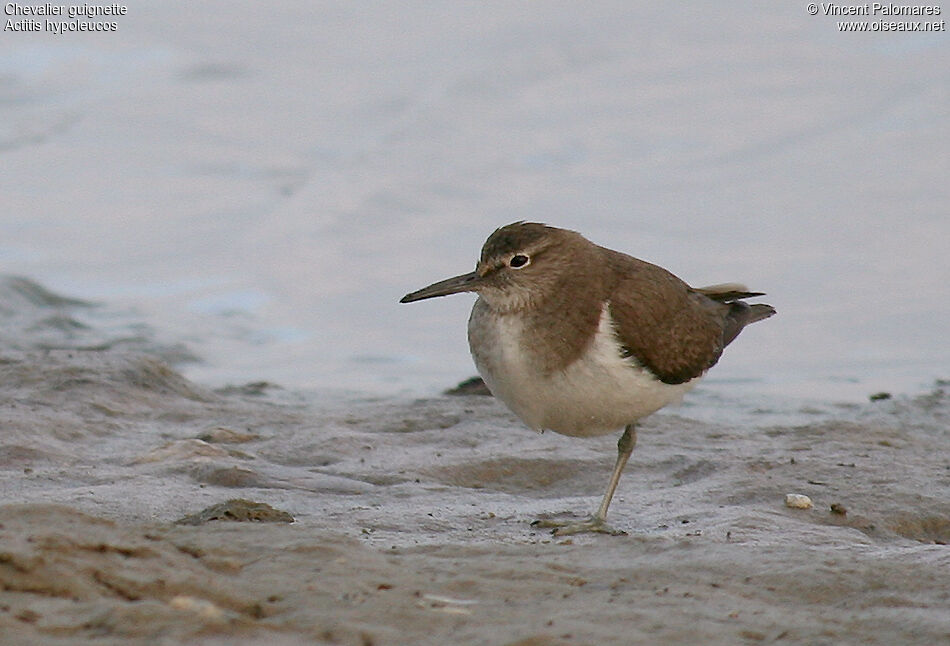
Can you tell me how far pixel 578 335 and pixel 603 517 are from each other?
868 mm

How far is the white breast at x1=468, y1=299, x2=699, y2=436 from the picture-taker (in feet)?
22.3

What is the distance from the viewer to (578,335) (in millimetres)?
6891

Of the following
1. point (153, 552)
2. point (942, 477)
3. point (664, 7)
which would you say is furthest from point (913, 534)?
point (664, 7)

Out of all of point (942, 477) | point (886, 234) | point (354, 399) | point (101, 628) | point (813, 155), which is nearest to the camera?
point (101, 628)

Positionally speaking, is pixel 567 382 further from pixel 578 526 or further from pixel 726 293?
pixel 726 293

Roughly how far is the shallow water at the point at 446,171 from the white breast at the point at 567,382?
427 cm

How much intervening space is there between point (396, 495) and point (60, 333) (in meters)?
5.47

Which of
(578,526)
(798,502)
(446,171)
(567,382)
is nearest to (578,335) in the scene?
(567,382)

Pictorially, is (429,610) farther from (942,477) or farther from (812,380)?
(812,380)

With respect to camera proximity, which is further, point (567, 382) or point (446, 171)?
point (446, 171)

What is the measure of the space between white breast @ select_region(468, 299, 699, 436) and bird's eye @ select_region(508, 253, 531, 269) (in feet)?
0.89

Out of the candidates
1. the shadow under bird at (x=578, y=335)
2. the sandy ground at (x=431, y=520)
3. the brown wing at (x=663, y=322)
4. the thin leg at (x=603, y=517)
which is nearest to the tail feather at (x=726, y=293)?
the brown wing at (x=663, y=322)

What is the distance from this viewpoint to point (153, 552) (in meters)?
4.63

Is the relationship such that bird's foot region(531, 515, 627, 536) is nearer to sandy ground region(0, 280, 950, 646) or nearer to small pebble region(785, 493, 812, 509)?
sandy ground region(0, 280, 950, 646)
